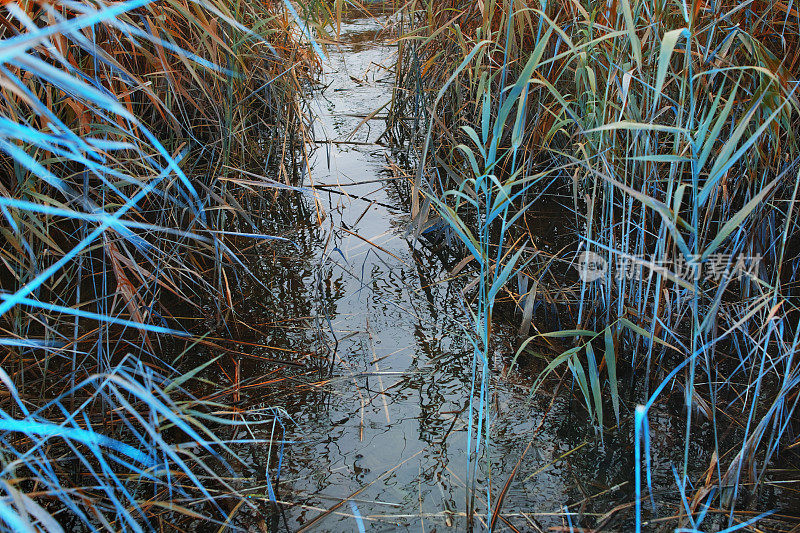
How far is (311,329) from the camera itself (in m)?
1.64

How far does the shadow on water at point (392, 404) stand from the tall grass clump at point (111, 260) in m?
0.12

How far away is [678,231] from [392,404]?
68 centimetres

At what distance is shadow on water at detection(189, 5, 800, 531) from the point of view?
3.78ft

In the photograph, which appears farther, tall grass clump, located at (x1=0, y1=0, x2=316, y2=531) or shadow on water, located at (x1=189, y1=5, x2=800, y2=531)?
shadow on water, located at (x1=189, y1=5, x2=800, y2=531)

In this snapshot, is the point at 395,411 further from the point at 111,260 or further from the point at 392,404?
the point at 111,260

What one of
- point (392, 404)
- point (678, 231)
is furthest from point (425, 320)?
point (678, 231)

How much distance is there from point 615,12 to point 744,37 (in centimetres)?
28

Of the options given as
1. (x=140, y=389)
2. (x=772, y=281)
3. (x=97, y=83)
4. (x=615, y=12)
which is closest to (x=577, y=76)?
(x=615, y=12)

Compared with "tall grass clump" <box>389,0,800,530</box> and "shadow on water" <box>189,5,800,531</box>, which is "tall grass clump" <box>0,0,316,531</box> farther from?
"tall grass clump" <box>389,0,800,530</box>

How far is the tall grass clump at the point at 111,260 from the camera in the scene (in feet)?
2.77

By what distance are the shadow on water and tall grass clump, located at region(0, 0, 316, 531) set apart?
124 millimetres

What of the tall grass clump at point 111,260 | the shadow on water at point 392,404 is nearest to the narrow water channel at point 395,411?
the shadow on water at point 392,404

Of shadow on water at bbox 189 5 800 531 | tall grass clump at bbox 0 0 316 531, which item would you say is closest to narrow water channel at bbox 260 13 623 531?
shadow on water at bbox 189 5 800 531

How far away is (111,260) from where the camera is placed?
1405 millimetres
